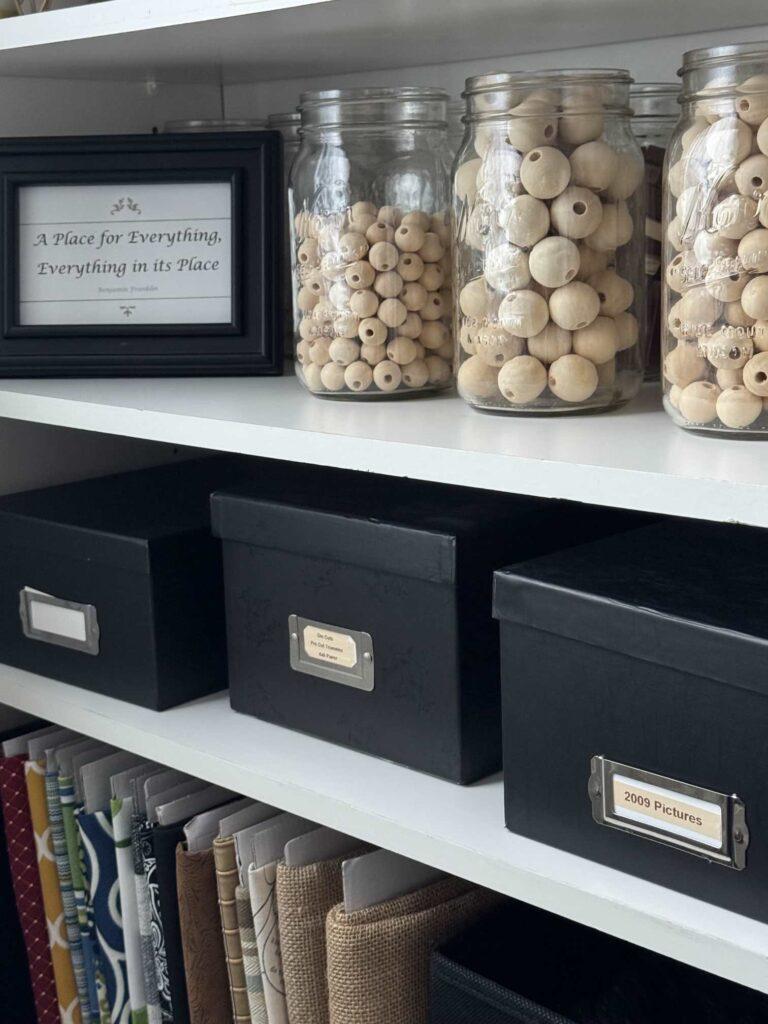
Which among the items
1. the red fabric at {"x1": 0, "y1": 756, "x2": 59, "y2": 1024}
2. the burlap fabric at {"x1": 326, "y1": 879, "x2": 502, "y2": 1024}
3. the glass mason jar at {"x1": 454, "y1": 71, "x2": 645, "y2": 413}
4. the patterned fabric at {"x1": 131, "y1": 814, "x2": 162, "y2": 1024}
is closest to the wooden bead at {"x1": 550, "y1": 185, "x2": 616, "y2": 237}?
the glass mason jar at {"x1": 454, "y1": 71, "x2": 645, "y2": 413}

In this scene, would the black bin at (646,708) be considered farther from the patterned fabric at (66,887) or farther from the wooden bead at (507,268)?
the patterned fabric at (66,887)

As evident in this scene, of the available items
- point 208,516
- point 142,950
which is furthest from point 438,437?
point 142,950

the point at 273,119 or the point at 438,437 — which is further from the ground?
the point at 273,119

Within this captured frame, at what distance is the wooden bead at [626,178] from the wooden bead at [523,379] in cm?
12

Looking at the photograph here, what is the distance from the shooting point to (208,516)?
3.59 feet

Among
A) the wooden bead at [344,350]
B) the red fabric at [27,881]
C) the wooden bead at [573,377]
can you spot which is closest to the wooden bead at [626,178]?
the wooden bead at [573,377]

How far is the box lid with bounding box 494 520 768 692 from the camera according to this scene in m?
0.66

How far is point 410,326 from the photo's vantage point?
91 centimetres

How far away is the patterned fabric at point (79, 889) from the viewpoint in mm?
1162

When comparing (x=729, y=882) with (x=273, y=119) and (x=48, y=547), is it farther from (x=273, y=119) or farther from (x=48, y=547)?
(x=273, y=119)

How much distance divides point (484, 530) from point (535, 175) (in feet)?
0.76

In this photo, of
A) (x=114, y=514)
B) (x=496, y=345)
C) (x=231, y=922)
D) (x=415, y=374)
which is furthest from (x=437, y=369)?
(x=231, y=922)

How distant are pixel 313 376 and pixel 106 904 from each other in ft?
1.76

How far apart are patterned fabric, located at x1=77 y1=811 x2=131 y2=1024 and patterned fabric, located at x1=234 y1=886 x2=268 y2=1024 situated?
17cm
